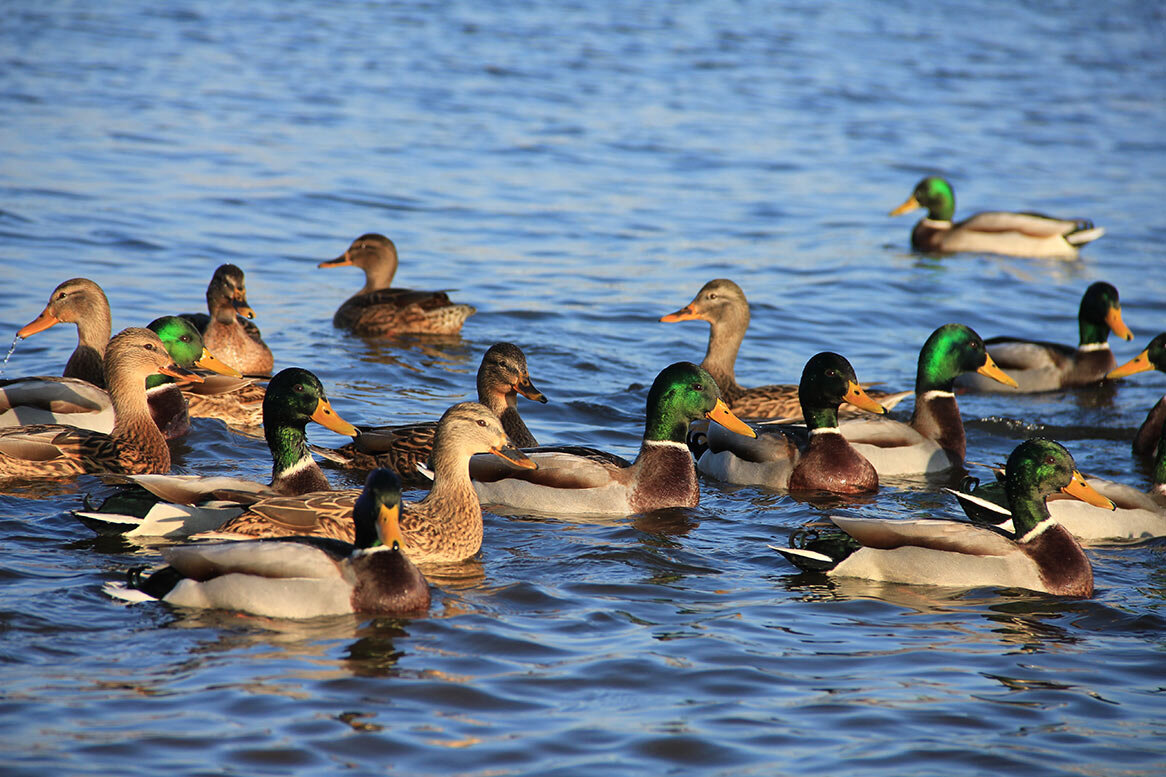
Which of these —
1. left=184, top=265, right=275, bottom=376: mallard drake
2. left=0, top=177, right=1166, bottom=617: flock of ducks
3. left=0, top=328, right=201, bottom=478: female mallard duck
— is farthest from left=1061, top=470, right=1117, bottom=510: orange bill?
left=184, top=265, right=275, bottom=376: mallard drake

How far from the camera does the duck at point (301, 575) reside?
6.27 meters

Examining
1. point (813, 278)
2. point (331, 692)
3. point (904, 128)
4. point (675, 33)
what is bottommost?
point (331, 692)

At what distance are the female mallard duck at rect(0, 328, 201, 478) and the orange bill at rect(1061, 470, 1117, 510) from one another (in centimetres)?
515

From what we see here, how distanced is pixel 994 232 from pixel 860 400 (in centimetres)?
907

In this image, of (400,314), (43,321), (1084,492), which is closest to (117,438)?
(43,321)

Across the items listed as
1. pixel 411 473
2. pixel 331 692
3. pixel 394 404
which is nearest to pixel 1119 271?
pixel 394 404

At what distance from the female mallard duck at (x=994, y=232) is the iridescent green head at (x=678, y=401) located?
9903 mm

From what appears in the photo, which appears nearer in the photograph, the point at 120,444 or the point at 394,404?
the point at 120,444

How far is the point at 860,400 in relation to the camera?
9.66 meters

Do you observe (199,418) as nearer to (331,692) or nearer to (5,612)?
(5,612)

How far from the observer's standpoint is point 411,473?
346 inches

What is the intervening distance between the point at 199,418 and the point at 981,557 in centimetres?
551

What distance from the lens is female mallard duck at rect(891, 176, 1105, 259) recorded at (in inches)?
697

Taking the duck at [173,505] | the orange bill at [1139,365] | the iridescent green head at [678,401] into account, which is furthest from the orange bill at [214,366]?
the orange bill at [1139,365]
